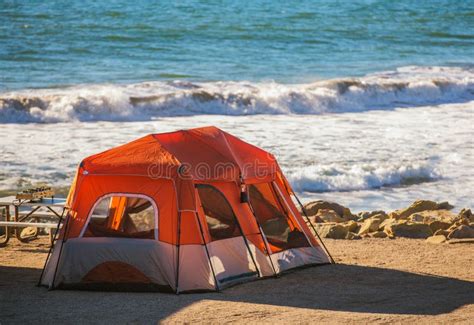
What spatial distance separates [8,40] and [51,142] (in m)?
12.6

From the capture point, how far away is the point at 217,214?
9.01 meters

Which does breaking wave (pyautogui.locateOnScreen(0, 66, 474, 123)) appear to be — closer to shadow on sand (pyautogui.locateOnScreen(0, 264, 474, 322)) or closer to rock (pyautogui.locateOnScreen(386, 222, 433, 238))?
rock (pyautogui.locateOnScreen(386, 222, 433, 238))

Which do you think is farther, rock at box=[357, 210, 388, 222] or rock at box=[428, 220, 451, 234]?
rock at box=[357, 210, 388, 222]

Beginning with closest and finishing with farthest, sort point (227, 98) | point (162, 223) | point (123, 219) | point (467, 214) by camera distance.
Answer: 1. point (162, 223)
2. point (123, 219)
3. point (467, 214)
4. point (227, 98)

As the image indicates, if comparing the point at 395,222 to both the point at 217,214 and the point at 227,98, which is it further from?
the point at 227,98

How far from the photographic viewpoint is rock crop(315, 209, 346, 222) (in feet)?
40.8

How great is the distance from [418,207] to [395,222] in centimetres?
133

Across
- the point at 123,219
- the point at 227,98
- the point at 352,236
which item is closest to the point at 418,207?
the point at 352,236

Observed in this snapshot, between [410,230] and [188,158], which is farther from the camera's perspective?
[410,230]

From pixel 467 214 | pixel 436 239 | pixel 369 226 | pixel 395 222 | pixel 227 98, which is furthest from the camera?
pixel 227 98

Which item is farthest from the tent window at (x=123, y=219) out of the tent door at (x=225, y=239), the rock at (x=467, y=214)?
the rock at (x=467, y=214)

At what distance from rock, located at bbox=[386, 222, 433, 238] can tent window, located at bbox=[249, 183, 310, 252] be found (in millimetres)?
2146

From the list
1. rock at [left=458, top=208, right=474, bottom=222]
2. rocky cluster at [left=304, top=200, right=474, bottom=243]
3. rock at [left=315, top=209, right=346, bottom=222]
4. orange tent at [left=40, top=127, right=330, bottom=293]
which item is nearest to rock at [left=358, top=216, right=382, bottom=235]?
rocky cluster at [left=304, top=200, right=474, bottom=243]

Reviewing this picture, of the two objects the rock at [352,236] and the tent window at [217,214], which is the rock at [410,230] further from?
the tent window at [217,214]
